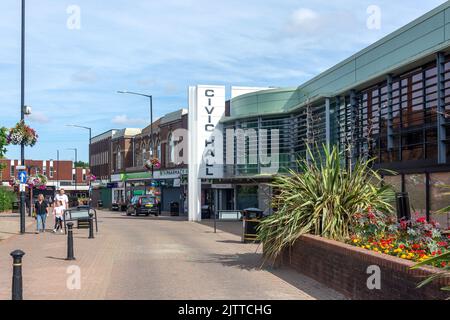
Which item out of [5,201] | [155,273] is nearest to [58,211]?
[155,273]

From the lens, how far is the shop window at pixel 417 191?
1761cm

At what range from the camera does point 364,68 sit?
877 inches

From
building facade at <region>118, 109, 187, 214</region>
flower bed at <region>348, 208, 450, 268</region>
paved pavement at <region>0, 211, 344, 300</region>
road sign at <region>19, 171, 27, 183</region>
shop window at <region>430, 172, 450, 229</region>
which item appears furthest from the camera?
building facade at <region>118, 109, 187, 214</region>

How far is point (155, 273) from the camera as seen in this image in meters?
12.0

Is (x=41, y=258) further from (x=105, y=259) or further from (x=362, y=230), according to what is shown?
(x=362, y=230)

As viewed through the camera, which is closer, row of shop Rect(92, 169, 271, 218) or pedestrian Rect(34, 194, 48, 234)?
pedestrian Rect(34, 194, 48, 234)

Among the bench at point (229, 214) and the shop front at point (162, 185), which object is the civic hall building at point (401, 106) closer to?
the bench at point (229, 214)

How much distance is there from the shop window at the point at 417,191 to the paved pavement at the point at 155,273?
528 centimetres

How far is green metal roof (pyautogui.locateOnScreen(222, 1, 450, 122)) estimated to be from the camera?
17000 millimetres

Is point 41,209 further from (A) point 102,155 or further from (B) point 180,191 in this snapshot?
(A) point 102,155

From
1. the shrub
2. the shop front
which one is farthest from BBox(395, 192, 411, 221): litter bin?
the shrub

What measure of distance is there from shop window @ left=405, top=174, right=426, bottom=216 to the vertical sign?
19.4 metres

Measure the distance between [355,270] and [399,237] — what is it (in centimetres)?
142

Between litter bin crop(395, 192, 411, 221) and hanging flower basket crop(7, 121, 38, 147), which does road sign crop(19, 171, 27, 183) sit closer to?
hanging flower basket crop(7, 121, 38, 147)
